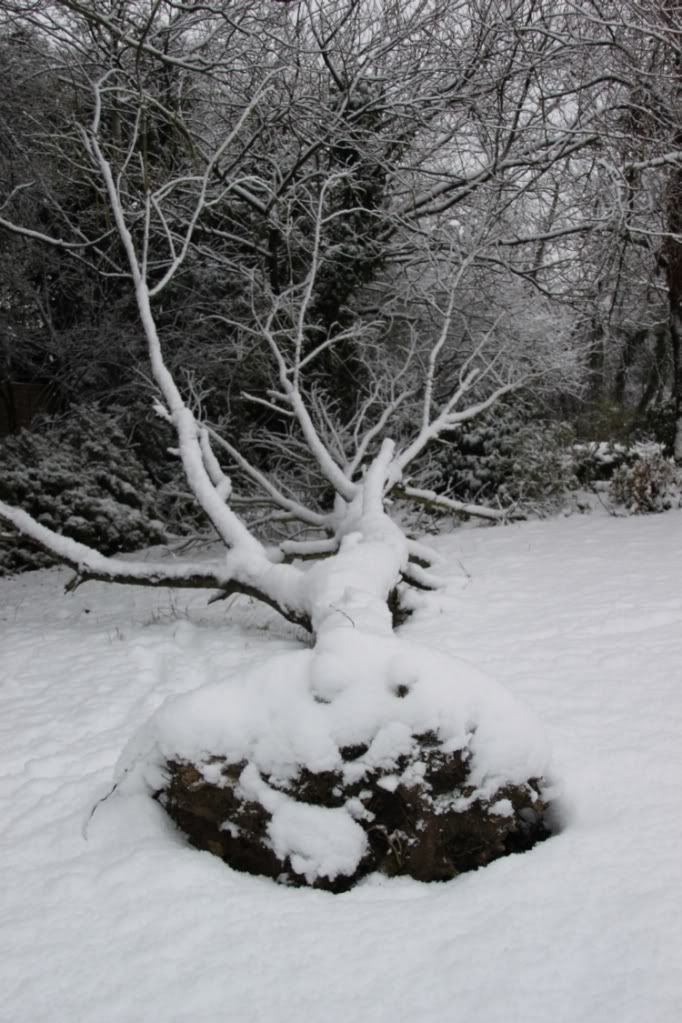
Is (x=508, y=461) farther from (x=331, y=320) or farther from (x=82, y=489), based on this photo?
(x=82, y=489)

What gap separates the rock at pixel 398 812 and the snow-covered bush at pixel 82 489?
7202 mm

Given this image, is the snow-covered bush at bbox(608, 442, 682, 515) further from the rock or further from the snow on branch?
the rock

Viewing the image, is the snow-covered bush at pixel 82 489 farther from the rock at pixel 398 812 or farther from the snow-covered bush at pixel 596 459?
the rock at pixel 398 812

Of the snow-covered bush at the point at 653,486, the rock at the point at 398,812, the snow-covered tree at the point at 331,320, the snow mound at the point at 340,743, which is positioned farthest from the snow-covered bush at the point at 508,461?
the rock at the point at 398,812

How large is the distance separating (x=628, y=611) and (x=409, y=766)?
9.61ft

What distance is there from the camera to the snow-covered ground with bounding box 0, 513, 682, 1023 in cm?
190

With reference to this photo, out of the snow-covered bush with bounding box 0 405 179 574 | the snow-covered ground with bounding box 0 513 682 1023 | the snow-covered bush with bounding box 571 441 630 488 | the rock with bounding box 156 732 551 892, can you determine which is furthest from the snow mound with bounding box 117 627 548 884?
the snow-covered bush with bounding box 571 441 630 488

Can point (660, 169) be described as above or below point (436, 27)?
below

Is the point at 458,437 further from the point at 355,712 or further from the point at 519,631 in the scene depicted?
the point at 355,712

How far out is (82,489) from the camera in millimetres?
9469

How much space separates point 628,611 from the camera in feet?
16.4

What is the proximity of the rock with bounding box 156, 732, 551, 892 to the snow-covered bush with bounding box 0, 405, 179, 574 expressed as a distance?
7.20 m

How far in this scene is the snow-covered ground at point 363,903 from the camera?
6.23ft

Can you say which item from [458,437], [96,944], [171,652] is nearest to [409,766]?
[96,944]
